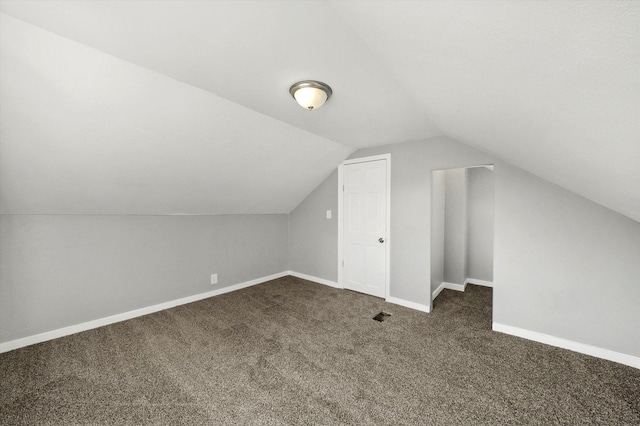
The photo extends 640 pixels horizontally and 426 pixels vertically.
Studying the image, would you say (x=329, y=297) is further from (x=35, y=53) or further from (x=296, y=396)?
(x=35, y=53)

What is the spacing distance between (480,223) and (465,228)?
0.41 metres

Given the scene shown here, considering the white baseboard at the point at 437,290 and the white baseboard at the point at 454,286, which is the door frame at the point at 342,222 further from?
the white baseboard at the point at 454,286

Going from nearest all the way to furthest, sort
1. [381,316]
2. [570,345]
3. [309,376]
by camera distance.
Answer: [309,376] < [570,345] < [381,316]

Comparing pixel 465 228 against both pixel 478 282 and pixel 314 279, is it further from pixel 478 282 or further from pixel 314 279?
pixel 314 279

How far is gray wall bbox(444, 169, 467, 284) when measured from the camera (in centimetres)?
422

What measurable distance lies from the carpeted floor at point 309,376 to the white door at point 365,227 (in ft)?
2.91

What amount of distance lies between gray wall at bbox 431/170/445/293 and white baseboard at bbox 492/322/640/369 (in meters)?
0.96

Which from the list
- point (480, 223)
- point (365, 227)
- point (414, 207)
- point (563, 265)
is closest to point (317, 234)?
point (365, 227)

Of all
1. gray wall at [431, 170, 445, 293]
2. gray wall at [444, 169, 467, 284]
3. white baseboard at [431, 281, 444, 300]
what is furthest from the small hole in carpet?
gray wall at [444, 169, 467, 284]

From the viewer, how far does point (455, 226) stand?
14.1 ft

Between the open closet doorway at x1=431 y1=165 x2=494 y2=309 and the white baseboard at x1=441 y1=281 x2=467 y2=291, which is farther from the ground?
the open closet doorway at x1=431 y1=165 x2=494 y2=309

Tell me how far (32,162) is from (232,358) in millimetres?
2392

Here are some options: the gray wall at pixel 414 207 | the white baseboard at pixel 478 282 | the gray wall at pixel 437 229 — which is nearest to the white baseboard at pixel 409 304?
the gray wall at pixel 414 207

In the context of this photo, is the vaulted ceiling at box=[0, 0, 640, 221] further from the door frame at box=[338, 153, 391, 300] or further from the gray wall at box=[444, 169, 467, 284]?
the gray wall at box=[444, 169, 467, 284]
